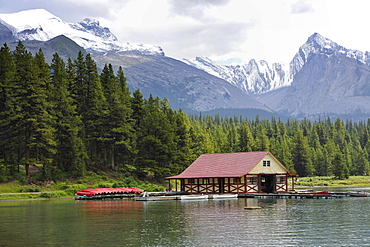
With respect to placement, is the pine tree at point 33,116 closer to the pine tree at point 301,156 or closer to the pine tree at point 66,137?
the pine tree at point 66,137

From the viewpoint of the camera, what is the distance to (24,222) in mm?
41281

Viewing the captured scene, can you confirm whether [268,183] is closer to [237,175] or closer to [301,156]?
[237,175]

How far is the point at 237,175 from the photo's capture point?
7194 centimetres

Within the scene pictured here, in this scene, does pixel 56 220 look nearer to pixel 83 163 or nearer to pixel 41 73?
pixel 83 163

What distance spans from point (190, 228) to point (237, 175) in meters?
36.8

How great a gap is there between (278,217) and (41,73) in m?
57.4

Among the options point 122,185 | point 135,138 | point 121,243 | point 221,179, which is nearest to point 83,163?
point 122,185

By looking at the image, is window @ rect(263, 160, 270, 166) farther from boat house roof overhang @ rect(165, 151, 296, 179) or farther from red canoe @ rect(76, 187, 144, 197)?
Result: red canoe @ rect(76, 187, 144, 197)

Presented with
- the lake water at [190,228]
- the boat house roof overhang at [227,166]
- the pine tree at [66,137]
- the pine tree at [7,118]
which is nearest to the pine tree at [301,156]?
the boat house roof overhang at [227,166]

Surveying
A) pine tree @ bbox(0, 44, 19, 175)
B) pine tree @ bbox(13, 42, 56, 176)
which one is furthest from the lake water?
pine tree @ bbox(0, 44, 19, 175)

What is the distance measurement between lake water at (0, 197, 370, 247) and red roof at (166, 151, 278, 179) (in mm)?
24974

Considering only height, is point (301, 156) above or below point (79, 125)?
below

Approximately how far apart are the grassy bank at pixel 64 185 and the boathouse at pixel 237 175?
38.2 ft

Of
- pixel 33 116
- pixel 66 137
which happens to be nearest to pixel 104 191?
pixel 66 137
